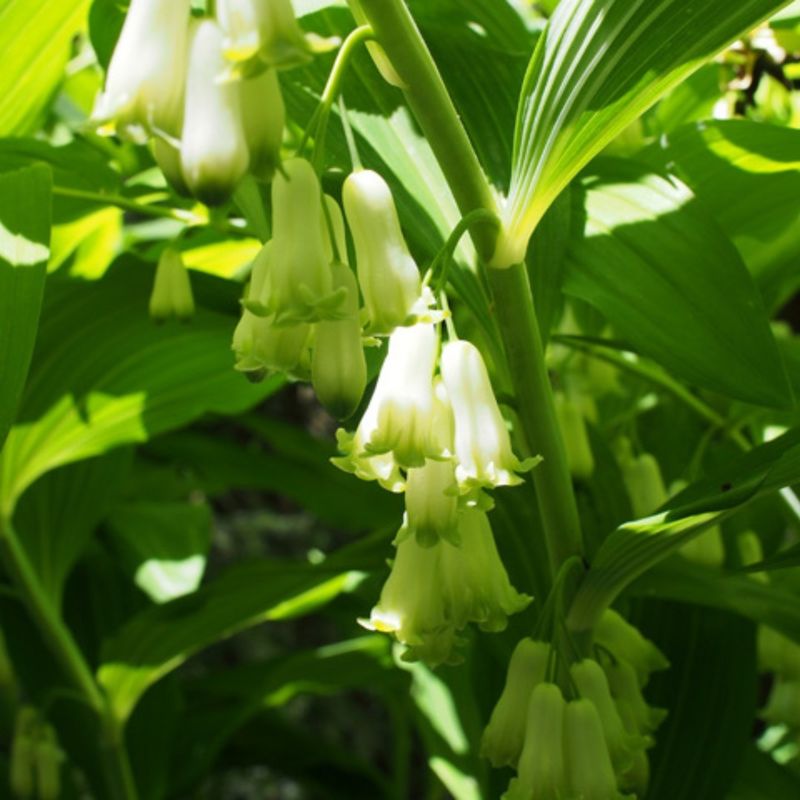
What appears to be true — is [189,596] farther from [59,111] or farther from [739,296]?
[59,111]

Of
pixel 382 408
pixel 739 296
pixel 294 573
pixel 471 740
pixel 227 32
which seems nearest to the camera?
pixel 227 32

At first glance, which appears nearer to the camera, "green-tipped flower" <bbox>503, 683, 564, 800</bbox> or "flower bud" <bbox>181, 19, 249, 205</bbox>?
"flower bud" <bbox>181, 19, 249, 205</bbox>

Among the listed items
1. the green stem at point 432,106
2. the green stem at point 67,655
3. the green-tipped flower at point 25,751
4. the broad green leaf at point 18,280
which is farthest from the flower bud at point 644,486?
the green-tipped flower at point 25,751

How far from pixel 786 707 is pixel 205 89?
0.88 m

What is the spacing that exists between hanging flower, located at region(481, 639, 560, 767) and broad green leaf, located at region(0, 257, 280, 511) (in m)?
0.55

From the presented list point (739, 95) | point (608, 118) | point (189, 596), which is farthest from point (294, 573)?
point (739, 95)

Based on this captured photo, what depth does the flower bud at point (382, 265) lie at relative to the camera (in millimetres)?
706

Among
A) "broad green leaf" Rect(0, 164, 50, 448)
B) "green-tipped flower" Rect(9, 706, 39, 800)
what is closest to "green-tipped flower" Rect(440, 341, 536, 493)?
"broad green leaf" Rect(0, 164, 50, 448)

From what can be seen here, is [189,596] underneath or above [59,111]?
underneath

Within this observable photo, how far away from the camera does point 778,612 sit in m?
0.94

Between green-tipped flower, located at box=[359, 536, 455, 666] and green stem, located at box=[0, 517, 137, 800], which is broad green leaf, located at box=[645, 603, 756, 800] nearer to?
green-tipped flower, located at box=[359, 536, 455, 666]

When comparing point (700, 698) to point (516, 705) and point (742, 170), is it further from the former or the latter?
point (742, 170)

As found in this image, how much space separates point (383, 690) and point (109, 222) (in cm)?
86

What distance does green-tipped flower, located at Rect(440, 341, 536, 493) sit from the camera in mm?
744
